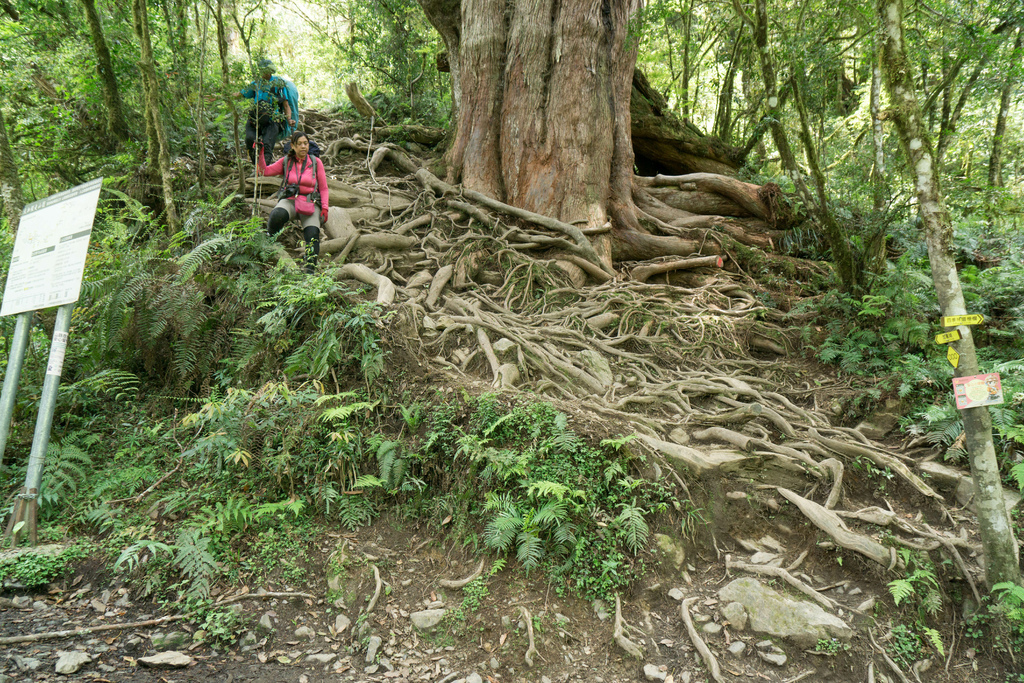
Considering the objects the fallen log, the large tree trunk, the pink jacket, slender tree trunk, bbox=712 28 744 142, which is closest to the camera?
the pink jacket

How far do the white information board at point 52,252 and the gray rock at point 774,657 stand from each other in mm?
4669

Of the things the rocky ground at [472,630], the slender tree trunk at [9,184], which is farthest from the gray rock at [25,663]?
the slender tree trunk at [9,184]

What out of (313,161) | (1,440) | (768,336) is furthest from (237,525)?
(768,336)

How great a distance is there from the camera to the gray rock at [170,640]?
2883 mm

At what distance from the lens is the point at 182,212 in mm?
6453

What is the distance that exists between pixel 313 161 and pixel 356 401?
299cm

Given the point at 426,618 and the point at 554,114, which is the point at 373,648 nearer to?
the point at 426,618

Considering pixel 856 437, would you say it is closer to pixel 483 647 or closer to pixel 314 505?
pixel 483 647

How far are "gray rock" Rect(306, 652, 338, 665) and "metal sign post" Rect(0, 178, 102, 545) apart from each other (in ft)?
6.77

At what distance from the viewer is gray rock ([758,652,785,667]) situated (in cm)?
303

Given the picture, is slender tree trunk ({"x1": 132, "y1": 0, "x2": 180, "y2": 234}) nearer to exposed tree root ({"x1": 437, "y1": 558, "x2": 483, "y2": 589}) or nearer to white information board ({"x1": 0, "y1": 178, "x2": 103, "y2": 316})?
white information board ({"x1": 0, "y1": 178, "x2": 103, "y2": 316})

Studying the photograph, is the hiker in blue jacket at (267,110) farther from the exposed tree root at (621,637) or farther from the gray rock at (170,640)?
the exposed tree root at (621,637)

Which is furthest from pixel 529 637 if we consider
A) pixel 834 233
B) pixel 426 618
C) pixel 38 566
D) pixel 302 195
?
pixel 834 233

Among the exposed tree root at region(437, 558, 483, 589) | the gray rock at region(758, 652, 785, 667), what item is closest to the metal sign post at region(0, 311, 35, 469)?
the exposed tree root at region(437, 558, 483, 589)
